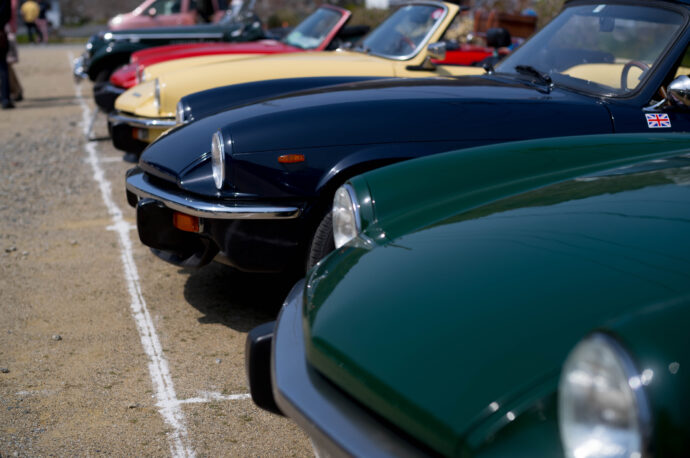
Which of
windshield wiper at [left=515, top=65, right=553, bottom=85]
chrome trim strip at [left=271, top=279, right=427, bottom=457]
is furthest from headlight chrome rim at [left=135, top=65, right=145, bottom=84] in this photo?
chrome trim strip at [left=271, top=279, right=427, bottom=457]

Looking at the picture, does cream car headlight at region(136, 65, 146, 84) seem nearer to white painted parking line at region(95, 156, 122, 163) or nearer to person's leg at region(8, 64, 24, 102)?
white painted parking line at region(95, 156, 122, 163)

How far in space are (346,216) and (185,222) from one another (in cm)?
121

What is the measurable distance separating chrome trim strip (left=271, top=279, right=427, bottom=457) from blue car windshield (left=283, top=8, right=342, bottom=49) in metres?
6.02

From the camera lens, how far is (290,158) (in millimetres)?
3109

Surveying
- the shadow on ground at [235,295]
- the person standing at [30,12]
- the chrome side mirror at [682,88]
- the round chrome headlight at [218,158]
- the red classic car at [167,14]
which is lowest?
the person standing at [30,12]

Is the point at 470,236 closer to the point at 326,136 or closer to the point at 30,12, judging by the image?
the point at 326,136

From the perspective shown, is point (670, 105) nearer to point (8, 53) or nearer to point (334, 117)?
point (334, 117)

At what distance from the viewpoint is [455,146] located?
10.5 feet

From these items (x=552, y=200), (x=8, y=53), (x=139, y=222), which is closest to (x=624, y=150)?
(x=552, y=200)

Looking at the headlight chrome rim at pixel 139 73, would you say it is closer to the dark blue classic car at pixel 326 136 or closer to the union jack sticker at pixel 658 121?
the dark blue classic car at pixel 326 136

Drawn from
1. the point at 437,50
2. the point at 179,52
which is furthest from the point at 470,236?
the point at 179,52

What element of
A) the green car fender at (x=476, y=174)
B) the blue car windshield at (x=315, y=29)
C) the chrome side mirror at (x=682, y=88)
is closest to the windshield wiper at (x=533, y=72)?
the chrome side mirror at (x=682, y=88)

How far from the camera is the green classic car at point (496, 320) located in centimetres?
121

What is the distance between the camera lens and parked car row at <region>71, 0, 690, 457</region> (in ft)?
4.20
